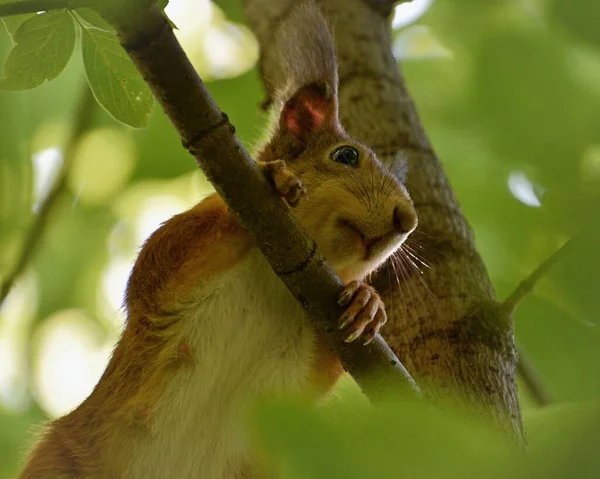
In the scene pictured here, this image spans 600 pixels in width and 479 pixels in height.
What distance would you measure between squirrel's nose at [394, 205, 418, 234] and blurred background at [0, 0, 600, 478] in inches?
7.0

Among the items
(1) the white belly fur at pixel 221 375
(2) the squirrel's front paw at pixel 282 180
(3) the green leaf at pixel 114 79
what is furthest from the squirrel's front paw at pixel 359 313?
(3) the green leaf at pixel 114 79

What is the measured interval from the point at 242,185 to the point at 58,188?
1930mm

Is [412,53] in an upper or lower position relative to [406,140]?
lower

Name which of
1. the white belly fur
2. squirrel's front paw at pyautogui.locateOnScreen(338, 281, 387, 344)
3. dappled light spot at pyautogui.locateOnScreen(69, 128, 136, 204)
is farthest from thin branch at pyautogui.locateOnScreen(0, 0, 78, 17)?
dappled light spot at pyautogui.locateOnScreen(69, 128, 136, 204)

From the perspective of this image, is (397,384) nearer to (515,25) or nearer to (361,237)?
(361,237)

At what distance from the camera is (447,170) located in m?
2.66

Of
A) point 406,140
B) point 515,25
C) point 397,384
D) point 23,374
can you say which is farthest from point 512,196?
point 23,374

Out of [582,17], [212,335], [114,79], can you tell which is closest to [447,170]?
[212,335]

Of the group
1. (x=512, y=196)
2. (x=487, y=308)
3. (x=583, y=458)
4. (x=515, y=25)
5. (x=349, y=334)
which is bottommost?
(x=487, y=308)

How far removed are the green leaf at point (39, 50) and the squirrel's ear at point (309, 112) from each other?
1.05 metres

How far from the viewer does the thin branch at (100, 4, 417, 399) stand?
3.67 ft

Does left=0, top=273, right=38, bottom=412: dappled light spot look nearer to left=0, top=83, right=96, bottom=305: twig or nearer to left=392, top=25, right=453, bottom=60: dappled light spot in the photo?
left=0, top=83, right=96, bottom=305: twig

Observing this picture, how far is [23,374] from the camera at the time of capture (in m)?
3.21

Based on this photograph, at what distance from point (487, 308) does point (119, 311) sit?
3.39 ft
